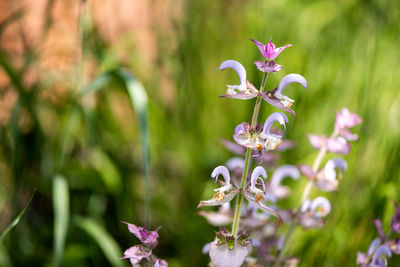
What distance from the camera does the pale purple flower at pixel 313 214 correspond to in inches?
33.8

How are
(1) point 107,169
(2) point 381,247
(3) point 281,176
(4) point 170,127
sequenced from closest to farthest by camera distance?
(2) point 381,247, (3) point 281,176, (1) point 107,169, (4) point 170,127

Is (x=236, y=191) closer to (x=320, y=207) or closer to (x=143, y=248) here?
(x=143, y=248)

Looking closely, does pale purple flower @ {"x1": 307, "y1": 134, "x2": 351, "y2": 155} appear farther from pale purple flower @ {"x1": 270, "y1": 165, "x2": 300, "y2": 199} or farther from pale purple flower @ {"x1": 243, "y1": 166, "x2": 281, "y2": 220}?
pale purple flower @ {"x1": 243, "y1": 166, "x2": 281, "y2": 220}

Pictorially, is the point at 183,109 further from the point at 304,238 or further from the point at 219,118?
the point at 304,238

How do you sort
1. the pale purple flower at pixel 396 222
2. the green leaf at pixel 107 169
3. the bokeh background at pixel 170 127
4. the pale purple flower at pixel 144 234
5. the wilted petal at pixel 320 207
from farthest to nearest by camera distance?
the green leaf at pixel 107 169 → the bokeh background at pixel 170 127 → the wilted petal at pixel 320 207 → the pale purple flower at pixel 396 222 → the pale purple flower at pixel 144 234

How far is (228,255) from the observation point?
632 mm

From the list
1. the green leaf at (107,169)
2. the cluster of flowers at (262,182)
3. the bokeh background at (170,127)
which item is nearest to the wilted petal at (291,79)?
the cluster of flowers at (262,182)

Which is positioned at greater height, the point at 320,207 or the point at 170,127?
the point at 170,127

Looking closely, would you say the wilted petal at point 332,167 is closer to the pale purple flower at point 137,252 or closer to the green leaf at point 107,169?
the pale purple flower at point 137,252

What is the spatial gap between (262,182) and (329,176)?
0.91 feet

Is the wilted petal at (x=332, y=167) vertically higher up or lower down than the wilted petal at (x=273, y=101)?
lower down

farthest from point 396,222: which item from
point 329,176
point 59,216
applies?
point 59,216

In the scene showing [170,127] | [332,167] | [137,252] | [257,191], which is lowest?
[137,252]

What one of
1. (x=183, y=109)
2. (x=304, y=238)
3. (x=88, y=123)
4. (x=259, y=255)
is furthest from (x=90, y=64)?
(x=259, y=255)
